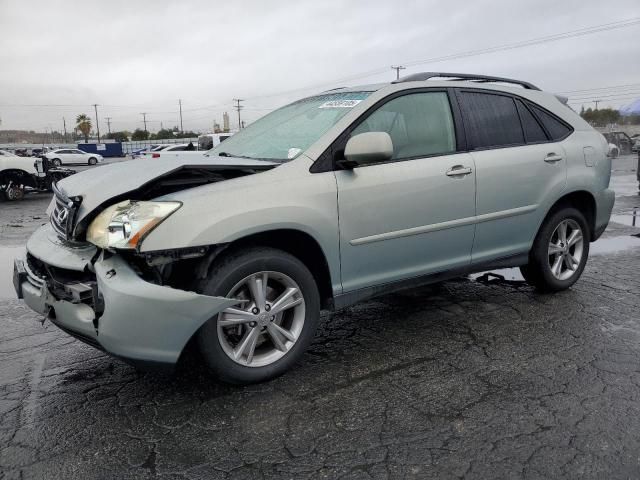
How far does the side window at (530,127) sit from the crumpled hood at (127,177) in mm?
2384

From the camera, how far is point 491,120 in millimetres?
4379

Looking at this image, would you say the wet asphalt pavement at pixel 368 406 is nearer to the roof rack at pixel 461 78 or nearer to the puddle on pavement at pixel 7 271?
the puddle on pavement at pixel 7 271

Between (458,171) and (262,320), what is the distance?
1.83 meters

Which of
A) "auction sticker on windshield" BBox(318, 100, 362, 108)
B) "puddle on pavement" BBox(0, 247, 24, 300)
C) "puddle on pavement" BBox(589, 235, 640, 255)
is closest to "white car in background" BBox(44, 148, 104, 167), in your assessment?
"puddle on pavement" BBox(0, 247, 24, 300)

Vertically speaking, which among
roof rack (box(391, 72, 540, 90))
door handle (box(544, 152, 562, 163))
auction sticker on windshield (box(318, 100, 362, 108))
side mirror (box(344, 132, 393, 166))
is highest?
roof rack (box(391, 72, 540, 90))

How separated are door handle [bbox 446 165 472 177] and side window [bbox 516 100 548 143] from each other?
90 centimetres

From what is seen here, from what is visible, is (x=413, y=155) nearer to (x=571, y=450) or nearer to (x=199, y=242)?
(x=199, y=242)

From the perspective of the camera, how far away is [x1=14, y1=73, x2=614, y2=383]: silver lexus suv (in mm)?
2811

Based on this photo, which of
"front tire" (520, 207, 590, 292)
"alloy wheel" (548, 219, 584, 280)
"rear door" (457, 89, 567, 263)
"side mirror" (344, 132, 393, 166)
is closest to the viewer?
"side mirror" (344, 132, 393, 166)

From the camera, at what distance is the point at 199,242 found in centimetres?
284

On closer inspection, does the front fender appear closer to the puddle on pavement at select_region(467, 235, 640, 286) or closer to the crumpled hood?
the crumpled hood

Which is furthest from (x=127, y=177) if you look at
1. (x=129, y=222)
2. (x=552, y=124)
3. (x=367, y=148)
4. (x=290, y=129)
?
(x=552, y=124)

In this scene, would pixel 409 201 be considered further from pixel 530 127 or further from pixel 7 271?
pixel 7 271

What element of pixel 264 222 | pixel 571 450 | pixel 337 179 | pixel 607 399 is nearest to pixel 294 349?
pixel 264 222
